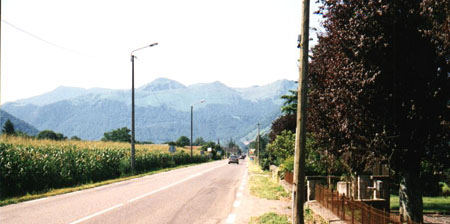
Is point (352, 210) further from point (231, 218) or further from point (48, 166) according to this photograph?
point (48, 166)

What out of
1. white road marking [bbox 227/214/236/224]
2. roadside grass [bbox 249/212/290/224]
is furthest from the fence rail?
white road marking [bbox 227/214/236/224]

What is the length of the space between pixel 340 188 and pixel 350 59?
18.0ft

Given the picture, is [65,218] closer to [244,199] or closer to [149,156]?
[244,199]

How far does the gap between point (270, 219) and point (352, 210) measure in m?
2.66

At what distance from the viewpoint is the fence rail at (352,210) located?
22.3 feet

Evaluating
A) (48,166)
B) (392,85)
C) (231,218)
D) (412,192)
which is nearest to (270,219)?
(231,218)

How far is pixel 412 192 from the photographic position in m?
10.6

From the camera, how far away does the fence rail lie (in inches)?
267

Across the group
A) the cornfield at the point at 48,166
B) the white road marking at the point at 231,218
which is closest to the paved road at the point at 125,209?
the white road marking at the point at 231,218

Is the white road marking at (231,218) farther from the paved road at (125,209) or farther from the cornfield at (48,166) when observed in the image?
the cornfield at (48,166)

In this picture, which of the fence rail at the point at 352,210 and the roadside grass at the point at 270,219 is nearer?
the fence rail at the point at 352,210

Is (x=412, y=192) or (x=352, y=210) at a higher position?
(x=352, y=210)

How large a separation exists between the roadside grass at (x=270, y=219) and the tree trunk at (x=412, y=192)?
354 cm

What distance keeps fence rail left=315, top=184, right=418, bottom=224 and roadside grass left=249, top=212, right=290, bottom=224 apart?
1.29 metres
